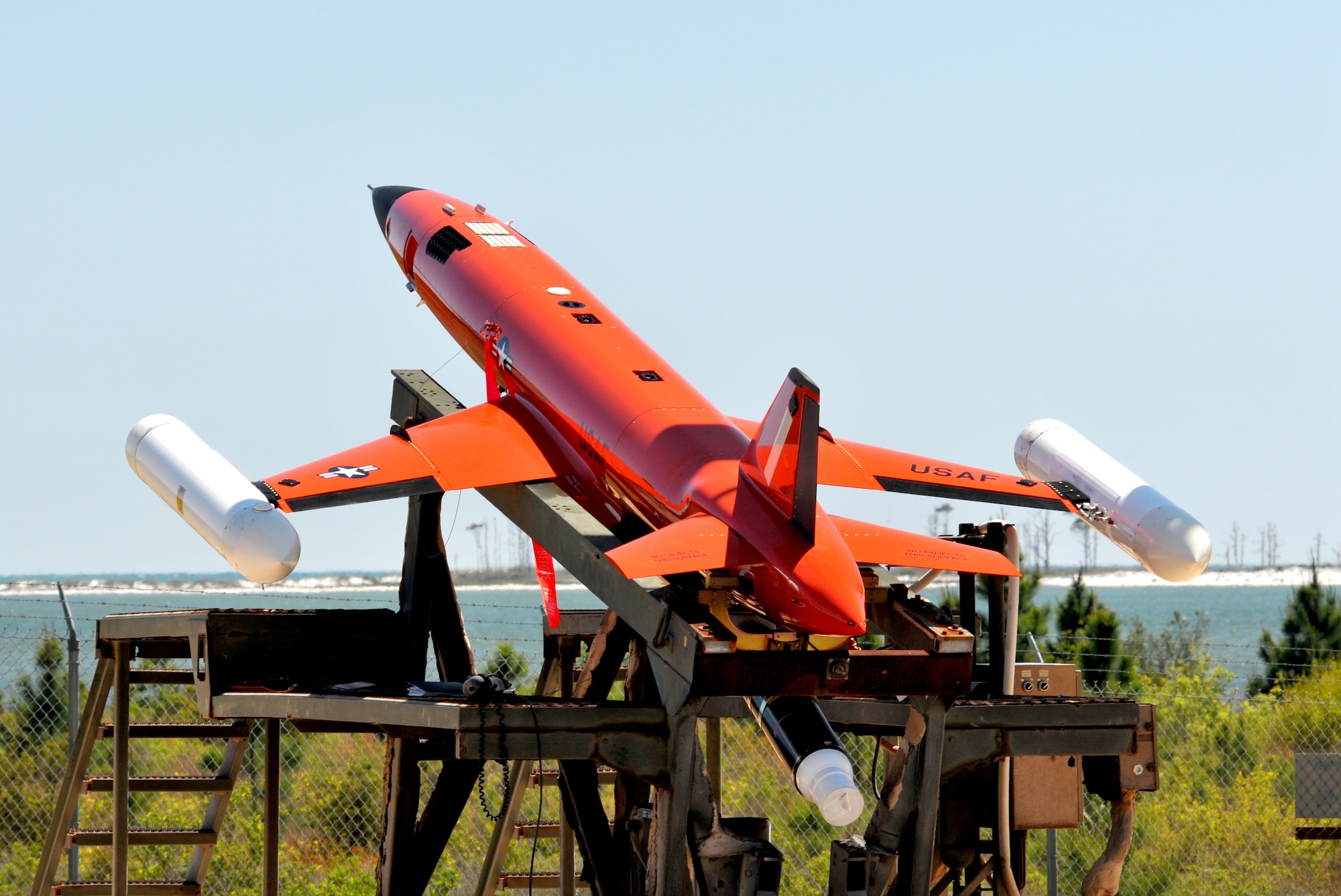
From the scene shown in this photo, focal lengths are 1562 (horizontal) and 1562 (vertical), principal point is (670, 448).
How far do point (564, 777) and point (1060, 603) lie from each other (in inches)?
898

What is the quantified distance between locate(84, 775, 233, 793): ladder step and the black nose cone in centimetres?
523

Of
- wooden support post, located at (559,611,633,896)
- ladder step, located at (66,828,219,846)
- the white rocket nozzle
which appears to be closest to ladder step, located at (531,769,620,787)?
ladder step, located at (66,828,219,846)

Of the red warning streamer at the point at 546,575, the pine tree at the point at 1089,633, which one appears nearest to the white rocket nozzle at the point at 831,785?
the red warning streamer at the point at 546,575

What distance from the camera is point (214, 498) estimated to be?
8.77 meters

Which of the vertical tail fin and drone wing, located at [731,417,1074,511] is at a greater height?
drone wing, located at [731,417,1074,511]

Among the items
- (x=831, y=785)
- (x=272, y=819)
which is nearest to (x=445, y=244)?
(x=272, y=819)

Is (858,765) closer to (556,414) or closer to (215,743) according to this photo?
(556,414)

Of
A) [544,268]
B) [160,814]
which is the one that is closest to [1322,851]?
[544,268]

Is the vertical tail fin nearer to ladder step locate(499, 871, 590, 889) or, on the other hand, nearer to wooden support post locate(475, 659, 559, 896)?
wooden support post locate(475, 659, 559, 896)

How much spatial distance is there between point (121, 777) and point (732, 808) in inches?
355

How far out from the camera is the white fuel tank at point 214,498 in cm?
841

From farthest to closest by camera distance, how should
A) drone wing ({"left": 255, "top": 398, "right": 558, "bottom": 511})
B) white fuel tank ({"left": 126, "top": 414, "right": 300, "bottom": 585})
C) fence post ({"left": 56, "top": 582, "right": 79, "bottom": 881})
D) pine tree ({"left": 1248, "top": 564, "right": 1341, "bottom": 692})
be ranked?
pine tree ({"left": 1248, "top": 564, "right": 1341, "bottom": 692}) → fence post ({"left": 56, "top": 582, "right": 79, "bottom": 881}) → drone wing ({"left": 255, "top": 398, "right": 558, "bottom": 511}) → white fuel tank ({"left": 126, "top": 414, "right": 300, "bottom": 585})

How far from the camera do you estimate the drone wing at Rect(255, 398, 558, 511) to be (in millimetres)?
9117

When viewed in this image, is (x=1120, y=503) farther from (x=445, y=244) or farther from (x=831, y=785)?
(x=445, y=244)
